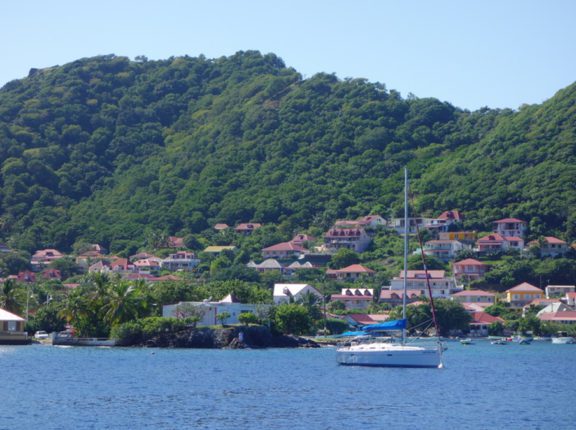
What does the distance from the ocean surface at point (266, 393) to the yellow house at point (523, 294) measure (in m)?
48.1

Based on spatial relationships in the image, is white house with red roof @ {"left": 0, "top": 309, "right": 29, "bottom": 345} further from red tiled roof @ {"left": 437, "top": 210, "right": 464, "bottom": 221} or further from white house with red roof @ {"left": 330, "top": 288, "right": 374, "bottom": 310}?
red tiled roof @ {"left": 437, "top": 210, "right": 464, "bottom": 221}

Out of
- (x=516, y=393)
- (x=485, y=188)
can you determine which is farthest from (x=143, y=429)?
(x=485, y=188)

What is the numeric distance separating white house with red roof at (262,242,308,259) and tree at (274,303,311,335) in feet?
198

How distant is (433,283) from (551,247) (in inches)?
739

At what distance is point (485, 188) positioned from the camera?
16488cm

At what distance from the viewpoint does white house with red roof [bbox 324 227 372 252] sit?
157 m

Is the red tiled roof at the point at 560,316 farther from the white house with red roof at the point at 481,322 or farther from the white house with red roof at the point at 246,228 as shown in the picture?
the white house with red roof at the point at 246,228

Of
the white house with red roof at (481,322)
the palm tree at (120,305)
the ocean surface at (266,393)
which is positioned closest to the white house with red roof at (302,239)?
the white house with red roof at (481,322)

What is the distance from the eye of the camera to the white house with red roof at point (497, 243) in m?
146

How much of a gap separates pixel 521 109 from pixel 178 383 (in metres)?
151

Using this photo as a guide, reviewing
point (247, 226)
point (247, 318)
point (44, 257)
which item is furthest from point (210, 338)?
point (247, 226)

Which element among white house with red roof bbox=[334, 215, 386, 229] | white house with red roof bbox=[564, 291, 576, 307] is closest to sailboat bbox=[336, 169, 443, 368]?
white house with red roof bbox=[564, 291, 576, 307]

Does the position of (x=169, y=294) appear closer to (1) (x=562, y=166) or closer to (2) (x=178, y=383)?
(2) (x=178, y=383)

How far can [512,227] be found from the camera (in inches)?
5955
